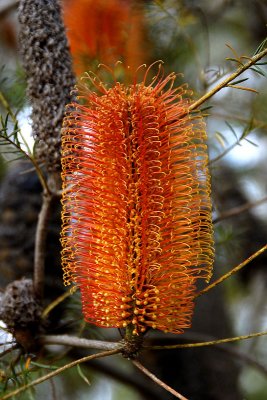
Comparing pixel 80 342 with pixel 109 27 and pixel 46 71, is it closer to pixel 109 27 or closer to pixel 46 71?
pixel 46 71

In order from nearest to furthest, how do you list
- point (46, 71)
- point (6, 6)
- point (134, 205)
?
point (134, 205) < point (46, 71) < point (6, 6)

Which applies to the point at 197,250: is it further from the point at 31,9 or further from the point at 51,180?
A: the point at 31,9

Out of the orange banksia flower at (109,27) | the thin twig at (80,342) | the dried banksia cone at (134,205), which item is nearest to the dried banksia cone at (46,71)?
the dried banksia cone at (134,205)

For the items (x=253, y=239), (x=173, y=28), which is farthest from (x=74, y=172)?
(x=253, y=239)

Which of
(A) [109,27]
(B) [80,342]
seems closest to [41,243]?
(B) [80,342]

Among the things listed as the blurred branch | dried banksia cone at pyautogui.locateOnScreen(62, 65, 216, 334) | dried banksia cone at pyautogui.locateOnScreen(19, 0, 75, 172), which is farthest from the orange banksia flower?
dried banksia cone at pyautogui.locateOnScreen(62, 65, 216, 334)

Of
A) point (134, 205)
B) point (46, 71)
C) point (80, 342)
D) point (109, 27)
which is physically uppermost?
point (109, 27)

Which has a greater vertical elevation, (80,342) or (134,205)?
(134,205)

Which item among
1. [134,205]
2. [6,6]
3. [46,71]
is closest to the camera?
[134,205]
